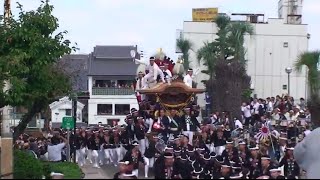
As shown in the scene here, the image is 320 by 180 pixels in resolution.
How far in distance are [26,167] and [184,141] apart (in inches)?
240

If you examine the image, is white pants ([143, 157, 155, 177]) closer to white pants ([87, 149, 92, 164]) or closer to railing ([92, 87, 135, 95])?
white pants ([87, 149, 92, 164])

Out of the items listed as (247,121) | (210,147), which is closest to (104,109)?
(247,121)

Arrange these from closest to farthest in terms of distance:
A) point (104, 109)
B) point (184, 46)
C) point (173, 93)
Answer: point (173, 93) → point (184, 46) → point (104, 109)

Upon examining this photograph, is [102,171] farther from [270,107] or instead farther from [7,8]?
[270,107]

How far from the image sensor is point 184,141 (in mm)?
24734

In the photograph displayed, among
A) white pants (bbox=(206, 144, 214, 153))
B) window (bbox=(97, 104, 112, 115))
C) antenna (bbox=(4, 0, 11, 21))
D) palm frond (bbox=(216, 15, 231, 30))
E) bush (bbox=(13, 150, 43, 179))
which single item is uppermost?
palm frond (bbox=(216, 15, 231, 30))

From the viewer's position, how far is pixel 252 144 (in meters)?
25.0

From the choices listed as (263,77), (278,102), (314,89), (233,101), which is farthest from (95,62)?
(314,89)

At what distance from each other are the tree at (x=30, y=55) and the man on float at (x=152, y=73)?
625cm

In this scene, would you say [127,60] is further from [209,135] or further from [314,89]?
[209,135]

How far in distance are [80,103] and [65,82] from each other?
144 feet

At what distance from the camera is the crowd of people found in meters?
23.1

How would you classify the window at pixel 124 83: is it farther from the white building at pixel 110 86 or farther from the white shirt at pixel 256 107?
the white shirt at pixel 256 107

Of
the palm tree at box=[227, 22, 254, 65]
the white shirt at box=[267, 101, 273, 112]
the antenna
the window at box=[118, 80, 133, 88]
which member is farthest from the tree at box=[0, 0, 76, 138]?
the window at box=[118, 80, 133, 88]
